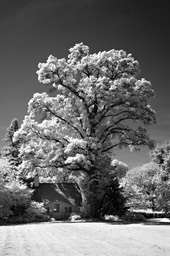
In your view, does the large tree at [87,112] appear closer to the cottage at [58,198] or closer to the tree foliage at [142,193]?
the tree foliage at [142,193]

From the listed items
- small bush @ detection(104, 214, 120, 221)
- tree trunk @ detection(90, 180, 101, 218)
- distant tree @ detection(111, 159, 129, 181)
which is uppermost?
distant tree @ detection(111, 159, 129, 181)

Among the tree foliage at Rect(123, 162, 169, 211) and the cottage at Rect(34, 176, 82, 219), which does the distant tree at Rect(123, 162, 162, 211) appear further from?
the cottage at Rect(34, 176, 82, 219)

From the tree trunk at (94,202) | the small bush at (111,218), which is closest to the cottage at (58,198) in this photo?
the small bush at (111,218)

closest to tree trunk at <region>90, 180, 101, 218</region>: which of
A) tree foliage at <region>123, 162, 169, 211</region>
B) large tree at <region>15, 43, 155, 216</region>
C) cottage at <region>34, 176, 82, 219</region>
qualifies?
large tree at <region>15, 43, 155, 216</region>

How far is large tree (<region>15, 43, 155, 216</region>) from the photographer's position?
29.8m

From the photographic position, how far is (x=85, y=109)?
3175cm

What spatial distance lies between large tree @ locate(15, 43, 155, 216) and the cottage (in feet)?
29.5

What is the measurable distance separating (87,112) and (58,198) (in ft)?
44.9

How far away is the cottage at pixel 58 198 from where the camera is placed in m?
39.0

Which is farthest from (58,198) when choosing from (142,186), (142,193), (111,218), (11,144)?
(142,186)

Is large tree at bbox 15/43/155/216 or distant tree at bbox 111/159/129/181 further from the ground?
large tree at bbox 15/43/155/216

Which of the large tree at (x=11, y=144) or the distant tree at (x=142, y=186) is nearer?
the distant tree at (x=142, y=186)

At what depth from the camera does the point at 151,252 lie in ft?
38.1

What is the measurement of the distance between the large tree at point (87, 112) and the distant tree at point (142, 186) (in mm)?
7706
